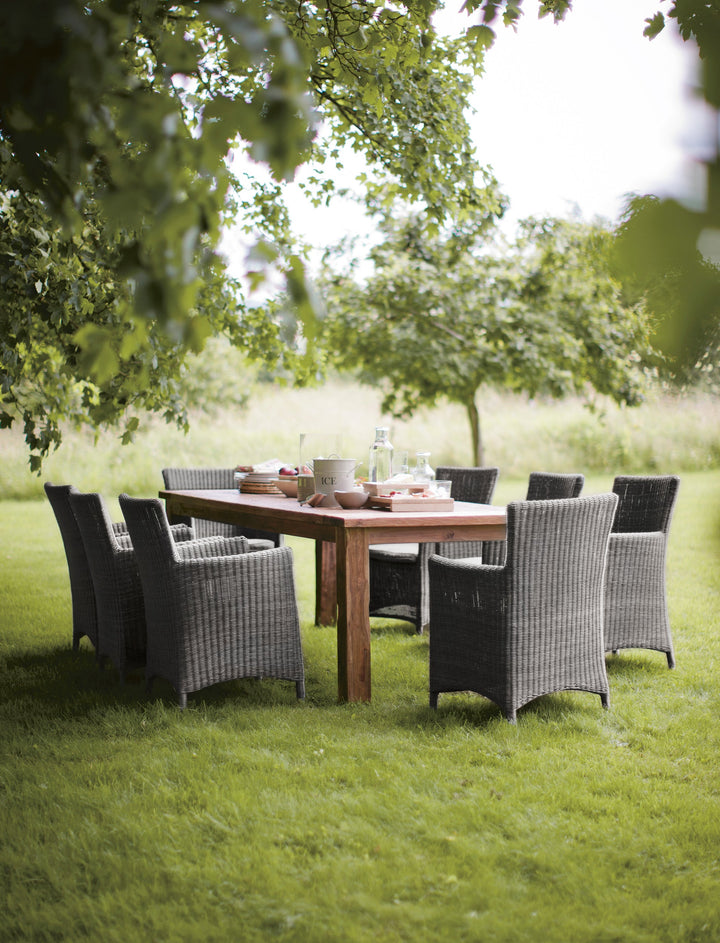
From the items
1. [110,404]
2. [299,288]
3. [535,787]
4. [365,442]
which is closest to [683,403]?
[299,288]

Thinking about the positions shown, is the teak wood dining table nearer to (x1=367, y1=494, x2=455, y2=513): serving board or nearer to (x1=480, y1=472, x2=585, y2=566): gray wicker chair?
(x1=367, y1=494, x2=455, y2=513): serving board

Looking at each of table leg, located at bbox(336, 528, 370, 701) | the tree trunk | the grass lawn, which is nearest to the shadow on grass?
the grass lawn

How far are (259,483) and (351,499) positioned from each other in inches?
48.3

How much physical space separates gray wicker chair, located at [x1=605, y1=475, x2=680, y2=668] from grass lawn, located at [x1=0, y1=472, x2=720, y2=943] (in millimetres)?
196

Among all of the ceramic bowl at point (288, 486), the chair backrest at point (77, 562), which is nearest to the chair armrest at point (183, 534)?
the chair backrest at point (77, 562)

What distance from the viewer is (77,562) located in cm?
434

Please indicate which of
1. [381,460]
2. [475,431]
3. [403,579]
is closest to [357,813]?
[381,460]

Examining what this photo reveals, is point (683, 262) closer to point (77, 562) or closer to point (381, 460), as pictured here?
point (381, 460)

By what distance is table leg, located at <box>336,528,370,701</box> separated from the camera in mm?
3496

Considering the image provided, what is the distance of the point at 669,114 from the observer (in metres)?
0.47

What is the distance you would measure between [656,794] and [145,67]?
16.7 ft

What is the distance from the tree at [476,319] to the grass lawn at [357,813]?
21.8 feet

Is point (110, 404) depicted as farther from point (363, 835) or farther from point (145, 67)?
point (363, 835)

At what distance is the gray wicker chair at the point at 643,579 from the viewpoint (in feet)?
12.9
